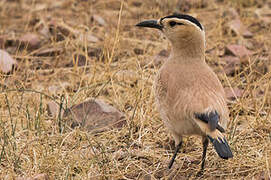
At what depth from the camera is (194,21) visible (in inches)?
133

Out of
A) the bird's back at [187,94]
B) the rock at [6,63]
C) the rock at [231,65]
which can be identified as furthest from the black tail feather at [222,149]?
the rock at [6,63]

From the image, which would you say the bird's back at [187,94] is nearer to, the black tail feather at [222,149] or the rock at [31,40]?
the black tail feather at [222,149]

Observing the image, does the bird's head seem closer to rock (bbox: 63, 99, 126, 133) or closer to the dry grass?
the dry grass

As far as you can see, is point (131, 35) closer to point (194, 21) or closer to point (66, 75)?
point (66, 75)

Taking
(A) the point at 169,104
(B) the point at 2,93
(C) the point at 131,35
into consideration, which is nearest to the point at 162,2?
(C) the point at 131,35

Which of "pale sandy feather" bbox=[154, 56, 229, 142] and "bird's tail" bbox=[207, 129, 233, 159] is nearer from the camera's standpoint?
"bird's tail" bbox=[207, 129, 233, 159]

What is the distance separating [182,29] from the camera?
342cm

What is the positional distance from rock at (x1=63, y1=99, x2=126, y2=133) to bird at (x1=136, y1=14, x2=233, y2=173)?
0.76 m

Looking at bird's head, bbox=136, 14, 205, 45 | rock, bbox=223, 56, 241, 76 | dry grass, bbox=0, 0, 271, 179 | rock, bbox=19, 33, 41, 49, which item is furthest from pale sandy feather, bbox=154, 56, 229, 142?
rock, bbox=19, 33, 41, 49

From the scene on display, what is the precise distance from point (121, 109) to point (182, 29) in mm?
1137

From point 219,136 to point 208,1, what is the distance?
4.18 meters

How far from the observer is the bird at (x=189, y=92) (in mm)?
3074

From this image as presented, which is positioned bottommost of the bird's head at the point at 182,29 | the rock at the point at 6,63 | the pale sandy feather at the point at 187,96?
the rock at the point at 6,63

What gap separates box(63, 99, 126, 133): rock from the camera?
4105 millimetres
